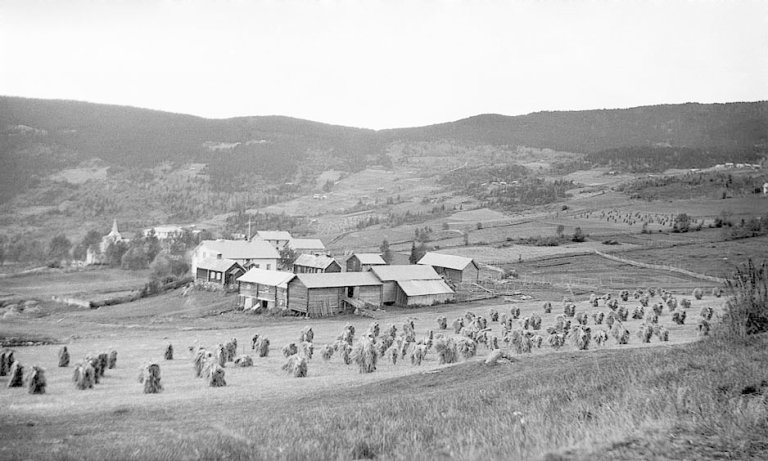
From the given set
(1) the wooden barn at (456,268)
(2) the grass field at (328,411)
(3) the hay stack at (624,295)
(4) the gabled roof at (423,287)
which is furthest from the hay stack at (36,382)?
(1) the wooden barn at (456,268)

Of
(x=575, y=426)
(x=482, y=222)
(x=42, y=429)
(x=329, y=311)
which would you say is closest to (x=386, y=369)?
(x=42, y=429)

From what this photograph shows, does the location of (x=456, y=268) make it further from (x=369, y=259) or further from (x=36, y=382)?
(x=36, y=382)

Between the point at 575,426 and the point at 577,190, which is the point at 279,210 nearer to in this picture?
the point at 577,190

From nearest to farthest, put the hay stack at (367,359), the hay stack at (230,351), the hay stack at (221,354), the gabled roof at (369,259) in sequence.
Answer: the hay stack at (367,359) < the hay stack at (221,354) < the hay stack at (230,351) < the gabled roof at (369,259)

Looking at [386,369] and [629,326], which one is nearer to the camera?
[386,369]

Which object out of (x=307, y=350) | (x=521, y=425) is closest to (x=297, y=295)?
(x=307, y=350)

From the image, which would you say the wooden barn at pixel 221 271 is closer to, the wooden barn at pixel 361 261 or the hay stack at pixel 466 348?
the wooden barn at pixel 361 261
